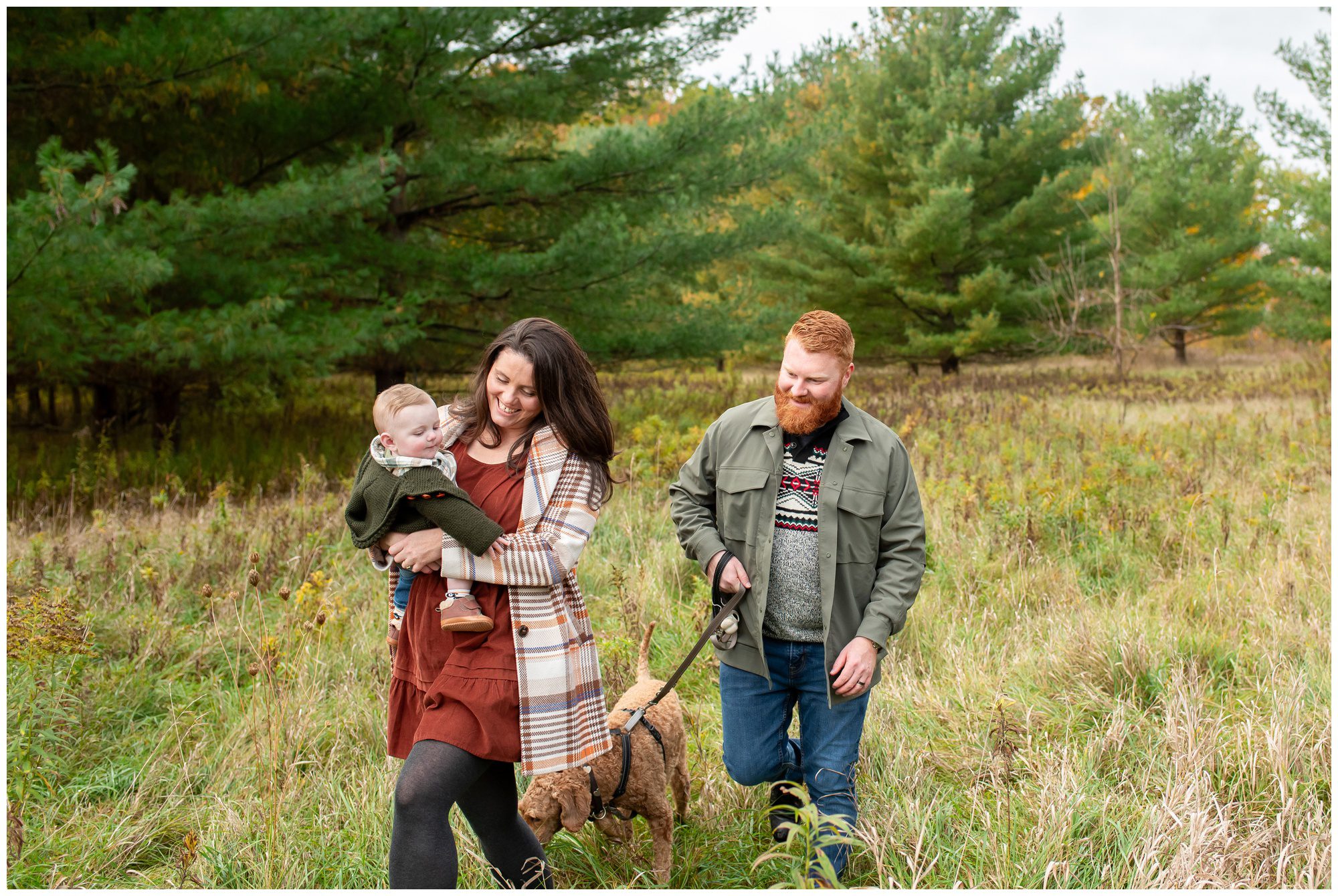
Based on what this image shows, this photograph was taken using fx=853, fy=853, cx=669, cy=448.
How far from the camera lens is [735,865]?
8.62 ft

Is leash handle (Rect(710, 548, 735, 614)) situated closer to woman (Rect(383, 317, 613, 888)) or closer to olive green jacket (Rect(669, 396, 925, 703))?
olive green jacket (Rect(669, 396, 925, 703))

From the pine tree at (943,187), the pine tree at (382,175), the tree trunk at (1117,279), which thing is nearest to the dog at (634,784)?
the pine tree at (382,175)

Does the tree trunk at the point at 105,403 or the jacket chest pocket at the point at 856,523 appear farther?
the tree trunk at the point at 105,403

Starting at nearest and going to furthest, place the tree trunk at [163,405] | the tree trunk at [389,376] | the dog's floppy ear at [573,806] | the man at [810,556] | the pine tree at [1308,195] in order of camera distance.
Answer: the dog's floppy ear at [573,806] → the man at [810,556] → the tree trunk at [163,405] → the tree trunk at [389,376] → the pine tree at [1308,195]

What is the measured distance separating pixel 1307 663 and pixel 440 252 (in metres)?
8.60

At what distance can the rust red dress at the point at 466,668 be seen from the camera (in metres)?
1.99

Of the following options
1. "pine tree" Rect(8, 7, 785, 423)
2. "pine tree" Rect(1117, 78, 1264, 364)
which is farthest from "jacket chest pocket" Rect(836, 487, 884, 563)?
"pine tree" Rect(1117, 78, 1264, 364)

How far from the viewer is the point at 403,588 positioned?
7.43 ft

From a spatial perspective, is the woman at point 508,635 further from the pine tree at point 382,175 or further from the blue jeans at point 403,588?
the pine tree at point 382,175

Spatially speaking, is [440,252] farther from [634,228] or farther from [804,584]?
[804,584]

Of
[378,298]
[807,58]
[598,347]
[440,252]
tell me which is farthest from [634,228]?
[807,58]

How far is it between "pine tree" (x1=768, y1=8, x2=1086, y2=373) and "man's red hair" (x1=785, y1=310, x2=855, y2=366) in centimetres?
1685

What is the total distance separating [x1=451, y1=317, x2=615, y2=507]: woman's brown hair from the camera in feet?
7.08

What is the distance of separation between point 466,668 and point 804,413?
1117mm
